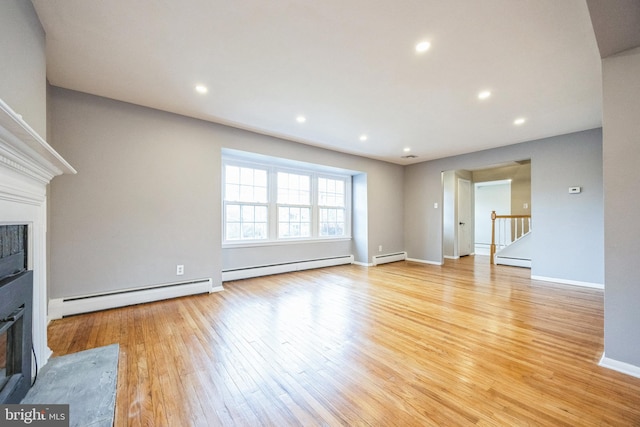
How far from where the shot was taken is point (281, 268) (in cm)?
507

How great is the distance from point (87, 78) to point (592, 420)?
16.0 ft

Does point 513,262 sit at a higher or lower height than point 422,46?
lower

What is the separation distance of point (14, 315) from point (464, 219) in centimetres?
874

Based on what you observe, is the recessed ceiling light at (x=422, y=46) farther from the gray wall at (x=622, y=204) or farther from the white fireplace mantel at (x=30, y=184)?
the white fireplace mantel at (x=30, y=184)

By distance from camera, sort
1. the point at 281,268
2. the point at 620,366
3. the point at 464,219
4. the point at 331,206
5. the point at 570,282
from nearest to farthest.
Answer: the point at 620,366 < the point at 570,282 < the point at 281,268 < the point at 331,206 < the point at 464,219

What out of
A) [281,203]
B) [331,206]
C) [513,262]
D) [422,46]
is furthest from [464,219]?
[422,46]

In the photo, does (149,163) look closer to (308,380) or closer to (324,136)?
(324,136)

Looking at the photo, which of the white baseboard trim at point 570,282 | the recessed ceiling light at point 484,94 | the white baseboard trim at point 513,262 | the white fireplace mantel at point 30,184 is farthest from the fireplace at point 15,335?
the white baseboard trim at point 513,262

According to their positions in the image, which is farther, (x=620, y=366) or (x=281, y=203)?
(x=281, y=203)

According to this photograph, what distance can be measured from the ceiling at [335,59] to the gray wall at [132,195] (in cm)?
30

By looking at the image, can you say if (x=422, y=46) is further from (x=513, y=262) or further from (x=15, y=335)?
(x=513, y=262)

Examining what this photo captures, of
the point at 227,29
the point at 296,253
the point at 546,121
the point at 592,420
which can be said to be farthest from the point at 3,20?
the point at 546,121

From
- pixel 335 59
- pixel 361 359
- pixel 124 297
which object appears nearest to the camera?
pixel 361 359

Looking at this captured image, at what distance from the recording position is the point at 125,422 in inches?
53.4
